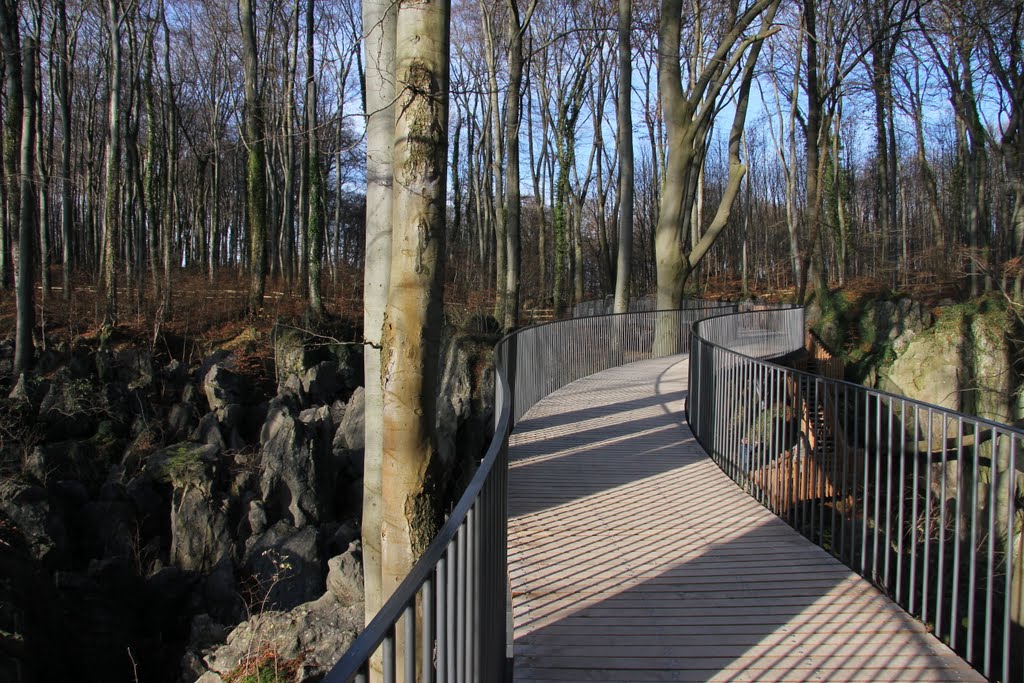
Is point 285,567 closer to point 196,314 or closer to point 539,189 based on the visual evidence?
point 196,314

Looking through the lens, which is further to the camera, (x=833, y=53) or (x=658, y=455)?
(x=833, y=53)

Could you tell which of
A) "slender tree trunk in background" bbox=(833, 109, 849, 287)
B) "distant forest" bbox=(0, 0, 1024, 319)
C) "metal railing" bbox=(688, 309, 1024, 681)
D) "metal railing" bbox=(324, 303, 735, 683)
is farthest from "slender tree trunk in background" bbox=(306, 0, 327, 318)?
"slender tree trunk in background" bbox=(833, 109, 849, 287)

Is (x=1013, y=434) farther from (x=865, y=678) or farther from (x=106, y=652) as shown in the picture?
(x=106, y=652)

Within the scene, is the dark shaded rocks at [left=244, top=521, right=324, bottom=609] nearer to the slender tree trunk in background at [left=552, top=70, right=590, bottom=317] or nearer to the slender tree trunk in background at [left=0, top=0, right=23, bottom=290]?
the slender tree trunk in background at [left=0, top=0, right=23, bottom=290]

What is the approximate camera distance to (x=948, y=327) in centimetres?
1730

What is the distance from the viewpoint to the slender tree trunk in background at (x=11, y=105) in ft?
52.0

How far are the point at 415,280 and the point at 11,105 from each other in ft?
61.1

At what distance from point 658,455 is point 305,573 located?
482 centimetres

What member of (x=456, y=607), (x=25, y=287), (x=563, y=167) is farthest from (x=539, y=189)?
(x=456, y=607)

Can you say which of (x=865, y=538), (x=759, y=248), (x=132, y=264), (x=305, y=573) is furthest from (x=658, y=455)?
(x=759, y=248)

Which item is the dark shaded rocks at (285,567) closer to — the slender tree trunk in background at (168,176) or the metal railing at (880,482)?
the metal railing at (880,482)

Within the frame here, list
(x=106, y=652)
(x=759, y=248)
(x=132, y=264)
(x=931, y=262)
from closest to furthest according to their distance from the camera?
(x=106, y=652) → (x=132, y=264) → (x=931, y=262) → (x=759, y=248)

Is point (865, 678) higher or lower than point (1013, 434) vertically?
lower

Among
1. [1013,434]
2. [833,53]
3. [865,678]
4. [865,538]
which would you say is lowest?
[865,678]
